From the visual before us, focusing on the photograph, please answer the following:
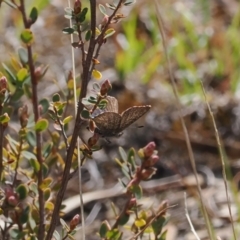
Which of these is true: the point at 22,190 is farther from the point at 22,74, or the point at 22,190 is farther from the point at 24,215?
the point at 22,74

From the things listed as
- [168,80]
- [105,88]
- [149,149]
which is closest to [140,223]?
[149,149]

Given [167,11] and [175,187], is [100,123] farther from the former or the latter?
[167,11]

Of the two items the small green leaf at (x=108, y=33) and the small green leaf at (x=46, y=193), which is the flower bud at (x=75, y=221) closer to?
the small green leaf at (x=46, y=193)

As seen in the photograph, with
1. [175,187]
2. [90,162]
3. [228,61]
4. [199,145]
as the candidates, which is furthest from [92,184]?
[228,61]

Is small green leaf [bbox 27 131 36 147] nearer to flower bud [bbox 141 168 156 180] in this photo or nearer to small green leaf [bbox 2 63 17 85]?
small green leaf [bbox 2 63 17 85]

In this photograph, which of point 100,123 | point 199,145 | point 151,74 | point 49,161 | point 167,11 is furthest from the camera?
point 167,11
